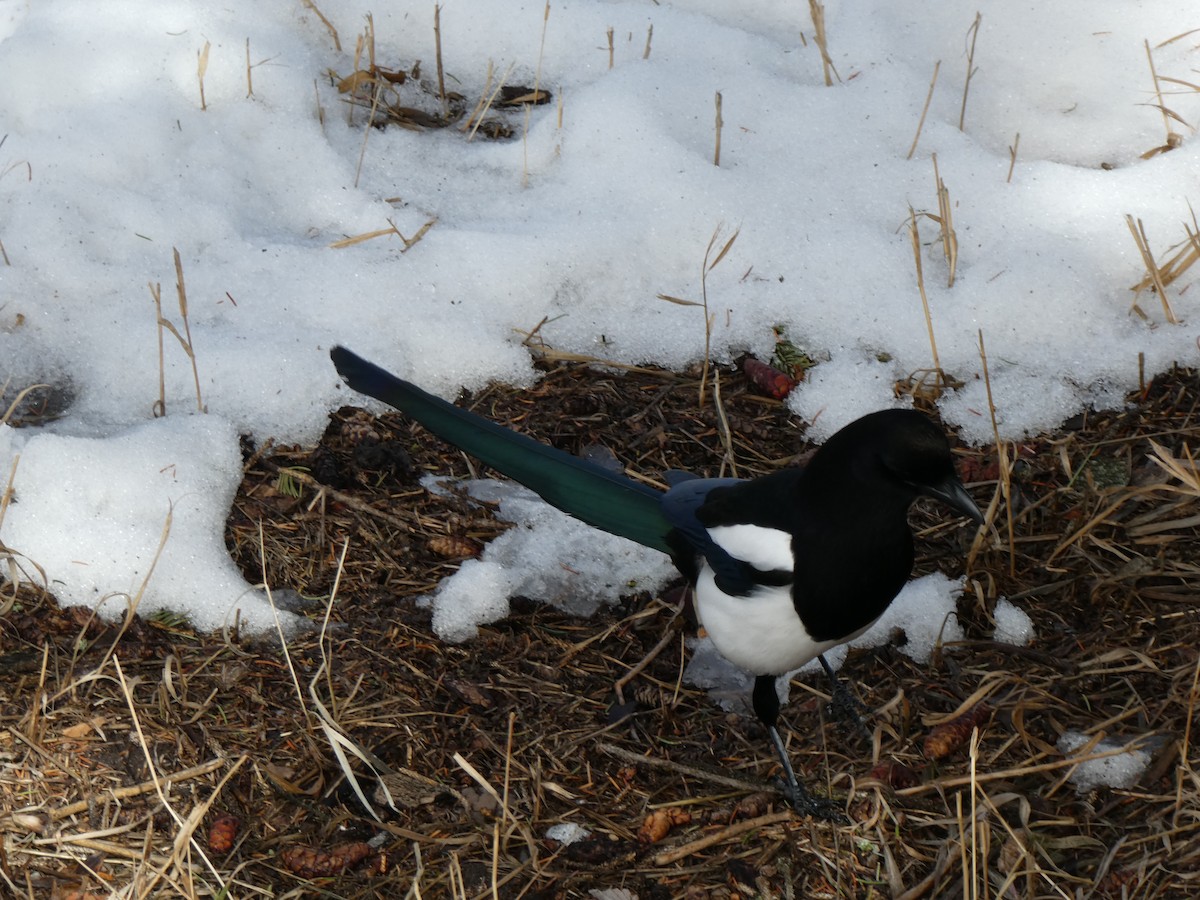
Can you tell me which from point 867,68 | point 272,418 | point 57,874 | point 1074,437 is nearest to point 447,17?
point 867,68

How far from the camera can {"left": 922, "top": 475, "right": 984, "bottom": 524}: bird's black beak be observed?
2.00m

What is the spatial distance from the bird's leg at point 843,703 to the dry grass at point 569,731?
35 mm

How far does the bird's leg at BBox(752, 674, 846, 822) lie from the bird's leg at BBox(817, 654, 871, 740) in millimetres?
110

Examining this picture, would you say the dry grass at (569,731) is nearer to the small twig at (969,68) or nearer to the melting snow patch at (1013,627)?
the melting snow patch at (1013,627)

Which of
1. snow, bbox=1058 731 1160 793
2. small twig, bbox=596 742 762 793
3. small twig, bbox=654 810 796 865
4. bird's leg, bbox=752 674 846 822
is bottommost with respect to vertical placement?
small twig, bbox=596 742 762 793

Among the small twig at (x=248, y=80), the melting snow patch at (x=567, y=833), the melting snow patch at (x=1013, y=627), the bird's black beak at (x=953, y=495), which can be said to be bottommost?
the melting snow patch at (x=567, y=833)

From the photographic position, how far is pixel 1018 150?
3.41 metres

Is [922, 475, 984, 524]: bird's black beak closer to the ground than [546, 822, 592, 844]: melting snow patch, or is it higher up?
higher up

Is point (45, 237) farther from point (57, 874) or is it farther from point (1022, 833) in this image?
point (1022, 833)

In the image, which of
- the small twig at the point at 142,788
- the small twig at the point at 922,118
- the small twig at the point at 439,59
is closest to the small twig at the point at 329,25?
the small twig at the point at 439,59

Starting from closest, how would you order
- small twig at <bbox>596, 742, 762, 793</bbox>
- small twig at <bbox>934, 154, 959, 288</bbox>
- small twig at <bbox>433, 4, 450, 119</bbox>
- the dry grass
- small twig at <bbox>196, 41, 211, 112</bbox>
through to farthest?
the dry grass < small twig at <bbox>596, 742, 762, 793</bbox> < small twig at <bbox>934, 154, 959, 288</bbox> < small twig at <bbox>196, 41, 211, 112</bbox> < small twig at <bbox>433, 4, 450, 119</bbox>

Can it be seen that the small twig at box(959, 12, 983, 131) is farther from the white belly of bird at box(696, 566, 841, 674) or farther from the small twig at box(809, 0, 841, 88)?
the white belly of bird at box(696, 566, 841, 674)

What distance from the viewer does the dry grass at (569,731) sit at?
1918mm

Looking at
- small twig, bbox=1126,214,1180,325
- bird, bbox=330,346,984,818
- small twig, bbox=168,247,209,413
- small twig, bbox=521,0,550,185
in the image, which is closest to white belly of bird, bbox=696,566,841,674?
bird, bbox=330,346,984,818
